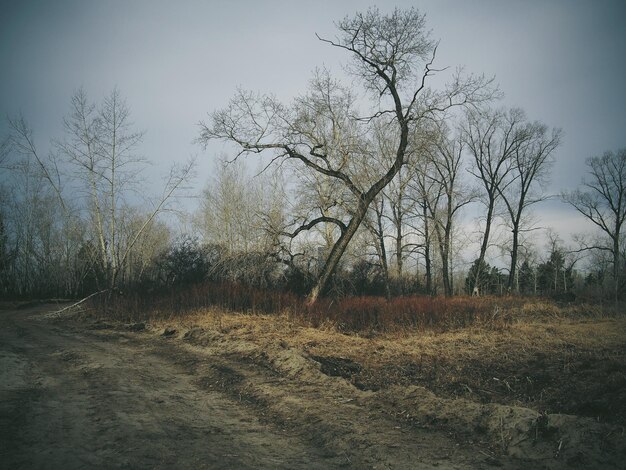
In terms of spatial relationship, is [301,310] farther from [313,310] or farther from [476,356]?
[476,356]

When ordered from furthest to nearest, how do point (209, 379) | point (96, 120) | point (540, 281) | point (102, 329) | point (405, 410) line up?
point (540, 281) < point (96, 120) < point (102, 329) < point (209, 379) < point (405, 410)

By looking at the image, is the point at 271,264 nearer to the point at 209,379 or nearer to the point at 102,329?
the point at 102,329

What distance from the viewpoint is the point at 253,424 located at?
13.9ft

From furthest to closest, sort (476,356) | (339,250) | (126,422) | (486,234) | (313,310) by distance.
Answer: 1. (486,234)
2. (339,250)
3. (313,310)
4. (476,356)
5. (126,422)

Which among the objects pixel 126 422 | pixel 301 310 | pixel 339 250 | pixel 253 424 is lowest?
pixel 253 424

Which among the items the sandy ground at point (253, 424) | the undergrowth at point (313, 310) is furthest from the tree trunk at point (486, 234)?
the sandy ground at point (253, 424)

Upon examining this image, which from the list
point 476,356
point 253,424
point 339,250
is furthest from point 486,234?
point 253,424

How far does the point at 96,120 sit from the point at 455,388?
62.1ft

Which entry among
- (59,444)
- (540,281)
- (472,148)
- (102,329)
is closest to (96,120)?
(102,329)

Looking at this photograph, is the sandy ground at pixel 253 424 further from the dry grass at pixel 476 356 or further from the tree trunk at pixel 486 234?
the tree trunk at pixel 486 234

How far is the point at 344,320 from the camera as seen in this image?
1187 cm

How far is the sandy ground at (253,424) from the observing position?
3.24 metres

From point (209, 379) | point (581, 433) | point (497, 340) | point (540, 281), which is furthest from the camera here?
point (540, 281)

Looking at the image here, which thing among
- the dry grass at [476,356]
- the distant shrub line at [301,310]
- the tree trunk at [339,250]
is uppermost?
the tree trunk at [339,250]
